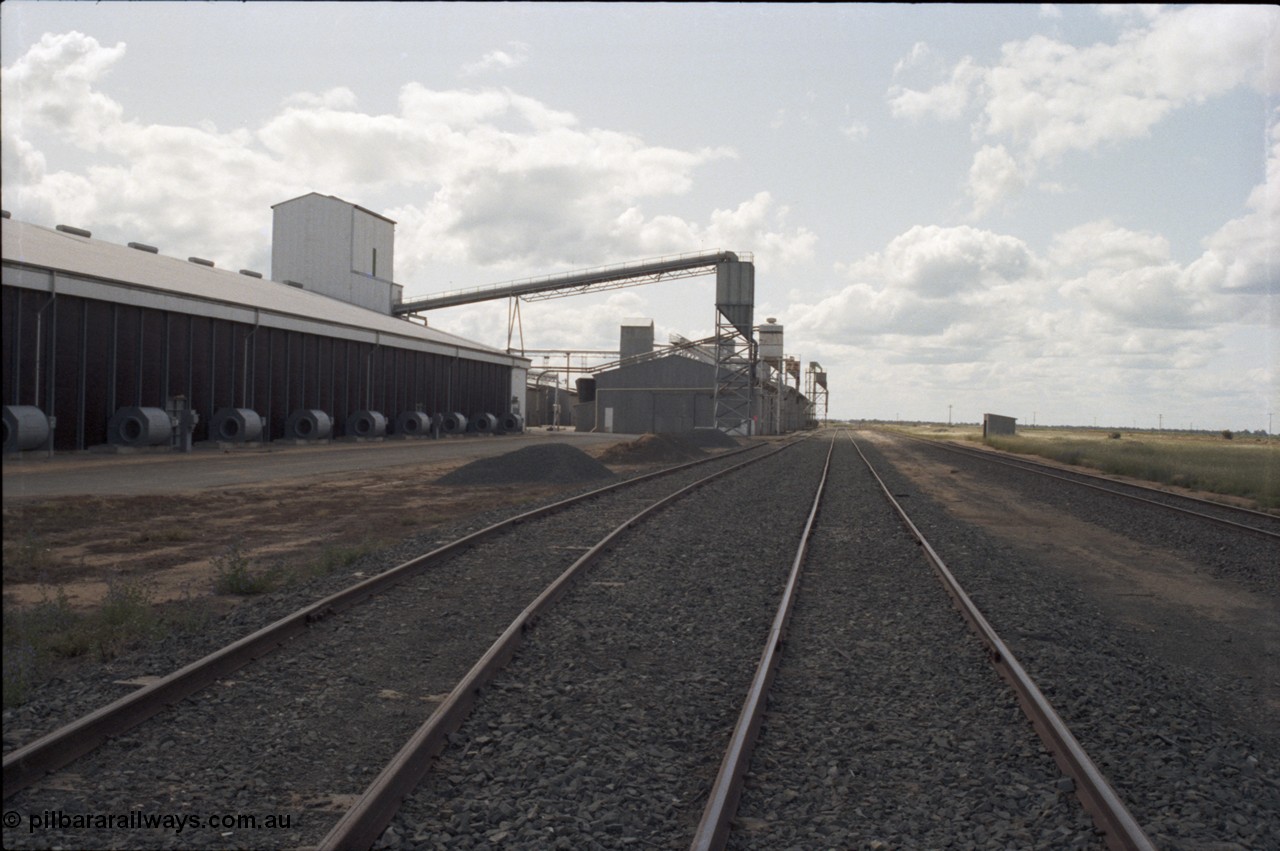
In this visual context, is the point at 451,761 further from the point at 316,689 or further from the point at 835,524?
the point at 835,524

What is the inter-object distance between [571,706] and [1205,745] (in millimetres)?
3787

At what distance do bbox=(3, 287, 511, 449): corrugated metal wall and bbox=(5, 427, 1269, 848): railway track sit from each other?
45.4ft

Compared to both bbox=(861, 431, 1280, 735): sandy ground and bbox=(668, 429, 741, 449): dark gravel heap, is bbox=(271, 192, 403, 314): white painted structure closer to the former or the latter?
bbox=(668, 429, 741, 449): dark gravel heap

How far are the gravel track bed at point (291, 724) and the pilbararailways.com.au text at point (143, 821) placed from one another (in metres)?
0.04

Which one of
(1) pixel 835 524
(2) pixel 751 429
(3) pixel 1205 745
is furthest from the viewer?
(2) pixel 751 429

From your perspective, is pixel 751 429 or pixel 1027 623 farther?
pixel 751 429

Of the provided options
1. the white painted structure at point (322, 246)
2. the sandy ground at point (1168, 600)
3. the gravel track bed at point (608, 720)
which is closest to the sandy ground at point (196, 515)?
the gravel track bed at point (608, 720)

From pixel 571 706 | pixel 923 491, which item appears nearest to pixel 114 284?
pixel 923 491

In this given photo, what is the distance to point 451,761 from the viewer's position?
14.7 ft

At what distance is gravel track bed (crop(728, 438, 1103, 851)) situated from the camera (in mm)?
3988

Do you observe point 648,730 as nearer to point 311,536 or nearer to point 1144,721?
point 1144,721

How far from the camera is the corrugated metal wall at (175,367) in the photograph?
2247 cm

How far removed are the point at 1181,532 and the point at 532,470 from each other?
14518mm

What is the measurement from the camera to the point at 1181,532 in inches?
583
